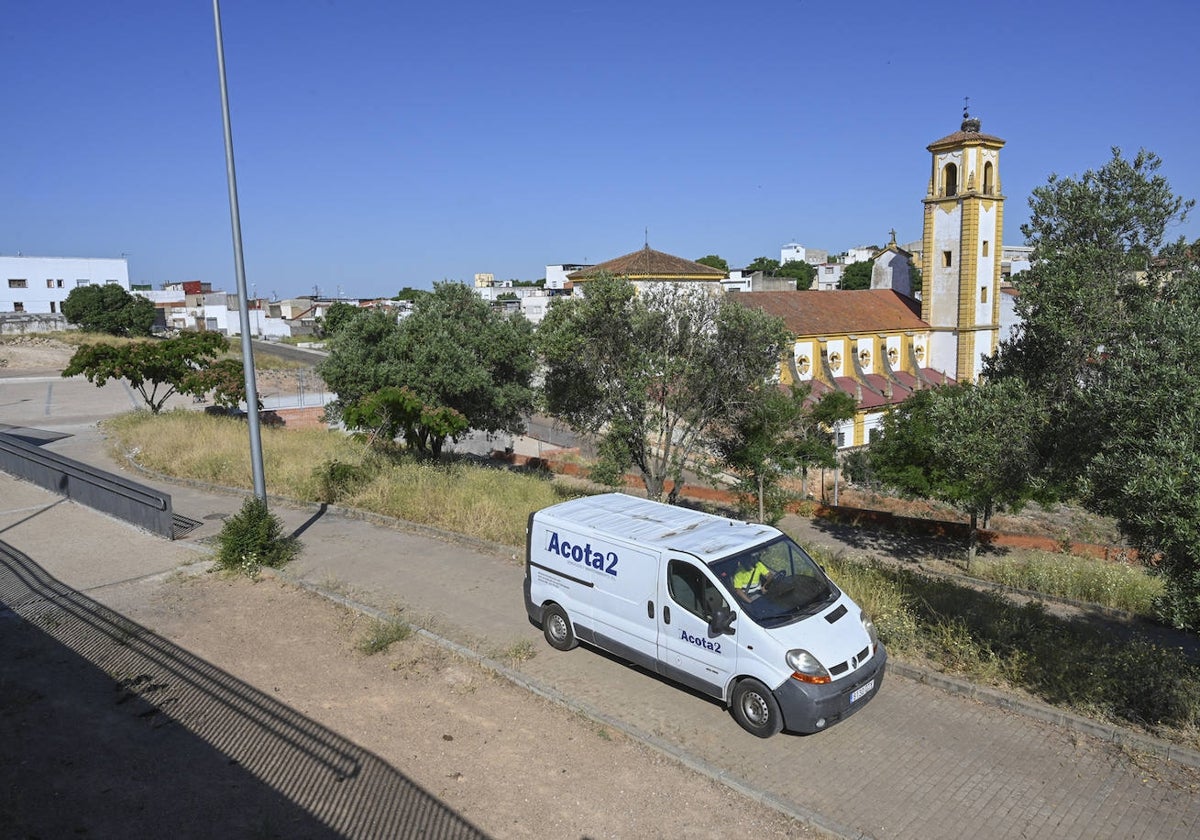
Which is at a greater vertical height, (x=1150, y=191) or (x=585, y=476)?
(x=1150, y=191)

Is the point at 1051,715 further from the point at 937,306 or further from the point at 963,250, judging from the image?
the point at 937,306

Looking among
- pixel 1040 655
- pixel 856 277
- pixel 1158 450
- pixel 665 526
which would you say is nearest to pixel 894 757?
pixel 1040 655

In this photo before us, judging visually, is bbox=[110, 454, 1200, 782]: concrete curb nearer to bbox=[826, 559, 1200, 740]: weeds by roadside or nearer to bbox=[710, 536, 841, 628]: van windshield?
bbox=[826, 559, 1200, 740]: weeds by roadside

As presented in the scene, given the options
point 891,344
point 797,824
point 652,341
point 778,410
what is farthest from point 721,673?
point 891,344

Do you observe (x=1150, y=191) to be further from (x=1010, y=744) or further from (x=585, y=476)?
(x=585, y=476)

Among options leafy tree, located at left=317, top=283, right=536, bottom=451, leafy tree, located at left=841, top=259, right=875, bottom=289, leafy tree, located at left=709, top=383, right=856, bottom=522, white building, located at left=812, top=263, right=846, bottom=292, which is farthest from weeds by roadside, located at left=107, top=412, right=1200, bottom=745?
white building, located at left=812, top=263, right=846, bottom=292

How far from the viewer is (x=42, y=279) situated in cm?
8738

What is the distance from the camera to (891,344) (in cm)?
4378

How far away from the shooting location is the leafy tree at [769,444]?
15.5 m

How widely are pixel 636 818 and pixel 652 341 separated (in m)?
9.79

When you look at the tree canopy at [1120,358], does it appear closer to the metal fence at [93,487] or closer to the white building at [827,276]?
the metal fence at [93,487]

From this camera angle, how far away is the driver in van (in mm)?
7121

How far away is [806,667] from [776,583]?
0.90 m

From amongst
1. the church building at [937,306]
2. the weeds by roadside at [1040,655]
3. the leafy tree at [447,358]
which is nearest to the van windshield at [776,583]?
the weeds by roadside at [1040,655]
